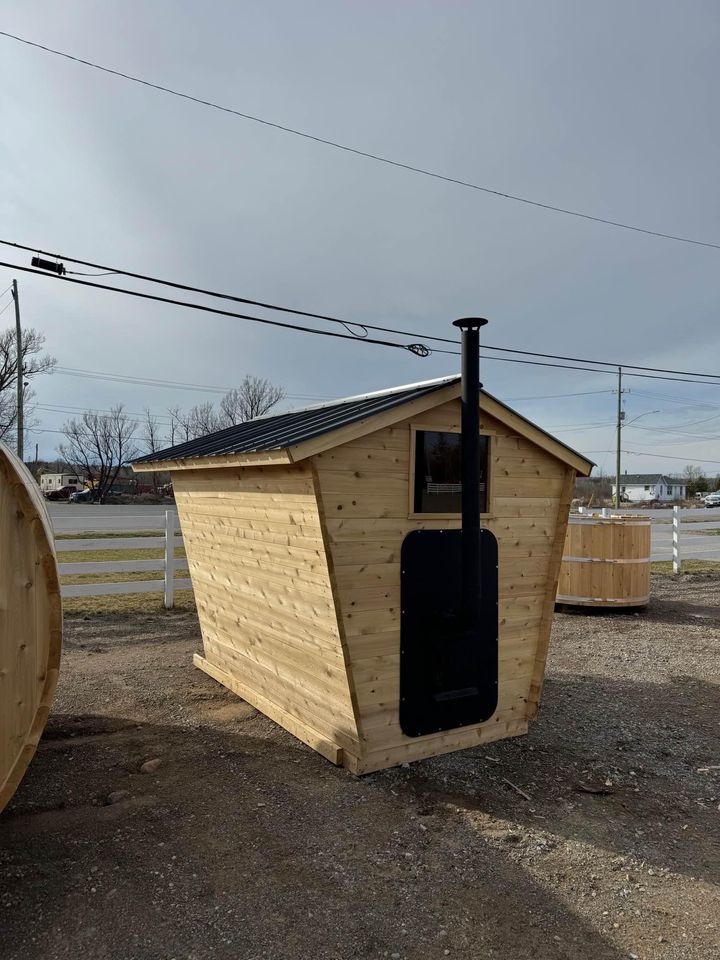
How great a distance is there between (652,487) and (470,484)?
3853 inches

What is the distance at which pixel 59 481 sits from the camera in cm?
5366

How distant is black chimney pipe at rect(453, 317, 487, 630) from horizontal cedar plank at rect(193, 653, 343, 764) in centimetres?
141

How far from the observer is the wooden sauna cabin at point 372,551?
4.26 metres

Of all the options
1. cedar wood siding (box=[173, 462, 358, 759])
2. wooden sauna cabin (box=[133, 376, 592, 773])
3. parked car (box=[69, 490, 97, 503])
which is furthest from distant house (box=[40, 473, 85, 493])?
wooden sauna cabin (box=[133, 376, 592, 773])

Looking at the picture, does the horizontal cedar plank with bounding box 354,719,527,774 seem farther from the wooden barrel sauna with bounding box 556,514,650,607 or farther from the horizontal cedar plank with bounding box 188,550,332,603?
the wooden barrel sauna with bounding box 556,514,650,607

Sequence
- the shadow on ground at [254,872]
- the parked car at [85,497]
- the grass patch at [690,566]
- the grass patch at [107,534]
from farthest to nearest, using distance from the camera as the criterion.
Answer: the parked car at [85,497] → the grass patch at [107,534] → the grass patch at [690,566] → the shadow on ground at [254,872]

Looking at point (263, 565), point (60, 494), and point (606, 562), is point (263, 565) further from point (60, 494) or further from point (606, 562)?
point (60, 494)

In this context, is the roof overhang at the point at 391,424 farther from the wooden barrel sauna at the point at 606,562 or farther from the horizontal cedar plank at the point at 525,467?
the wooden barrel sauna at the point at 606,562

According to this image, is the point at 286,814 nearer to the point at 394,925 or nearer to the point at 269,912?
the point at 269,912

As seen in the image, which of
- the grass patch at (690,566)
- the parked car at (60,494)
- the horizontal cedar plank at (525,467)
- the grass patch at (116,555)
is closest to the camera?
the horizontal cedar plank at (525,467)

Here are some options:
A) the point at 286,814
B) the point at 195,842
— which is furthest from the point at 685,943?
the point at 195,842

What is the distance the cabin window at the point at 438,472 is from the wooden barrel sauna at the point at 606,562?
19.6ft

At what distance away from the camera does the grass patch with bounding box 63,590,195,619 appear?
955cm

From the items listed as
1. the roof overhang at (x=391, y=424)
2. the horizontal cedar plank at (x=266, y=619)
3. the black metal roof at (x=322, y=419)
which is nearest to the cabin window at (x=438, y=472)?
the roof overhang at (x=391, y=424)
